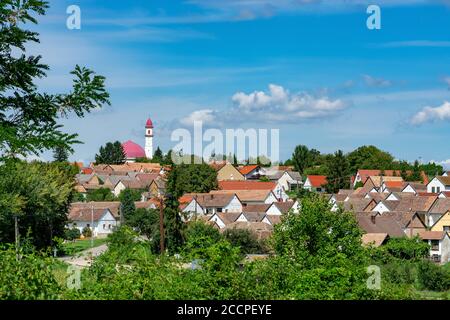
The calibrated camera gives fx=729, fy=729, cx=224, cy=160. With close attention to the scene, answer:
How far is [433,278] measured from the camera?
126 ft

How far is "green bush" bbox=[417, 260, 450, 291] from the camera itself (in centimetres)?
3806

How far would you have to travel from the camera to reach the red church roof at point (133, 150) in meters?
176

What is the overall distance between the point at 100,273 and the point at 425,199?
6699 centimetres

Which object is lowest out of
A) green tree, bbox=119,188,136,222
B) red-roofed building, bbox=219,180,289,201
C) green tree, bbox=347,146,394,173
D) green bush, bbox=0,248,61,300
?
green tree, bbox=119,188,136,222

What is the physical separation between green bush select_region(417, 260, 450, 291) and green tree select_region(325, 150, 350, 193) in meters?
61.3

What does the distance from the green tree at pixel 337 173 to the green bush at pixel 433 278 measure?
61.3 meters

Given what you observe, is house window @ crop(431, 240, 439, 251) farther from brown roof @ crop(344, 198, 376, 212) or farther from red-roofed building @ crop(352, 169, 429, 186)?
red-roofed building @ crop(352, 169, 429, 186)

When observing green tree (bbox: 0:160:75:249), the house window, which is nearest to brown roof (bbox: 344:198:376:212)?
the house window

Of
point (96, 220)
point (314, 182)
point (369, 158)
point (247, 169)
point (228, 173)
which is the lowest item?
point (96, 220)

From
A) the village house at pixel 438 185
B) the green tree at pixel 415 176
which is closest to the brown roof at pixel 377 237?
the village house at pixel 438 185

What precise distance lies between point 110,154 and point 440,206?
93.8 meters

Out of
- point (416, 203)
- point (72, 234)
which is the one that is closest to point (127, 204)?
point (72, 234)

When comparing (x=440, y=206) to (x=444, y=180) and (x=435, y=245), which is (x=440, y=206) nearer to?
(x=435, y=245)

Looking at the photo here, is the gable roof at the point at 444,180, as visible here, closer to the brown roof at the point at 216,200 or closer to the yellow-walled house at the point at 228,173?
the brown roof at the point at 216,200
